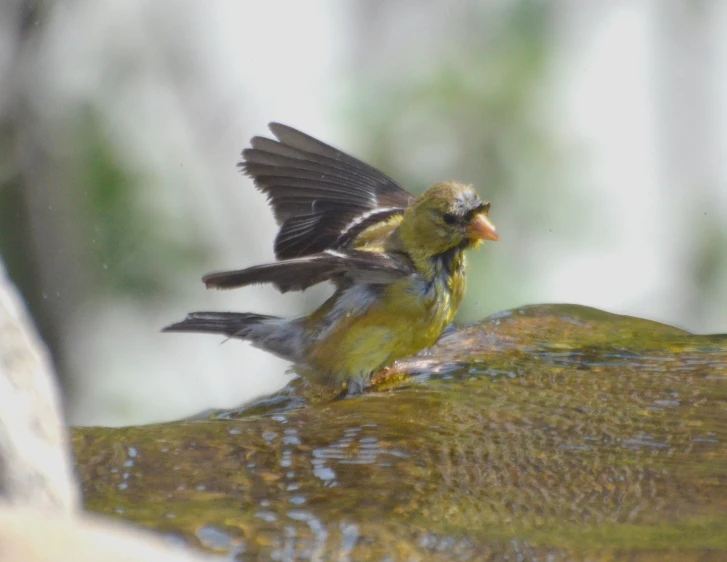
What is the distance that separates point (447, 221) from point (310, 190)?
0.85 metres

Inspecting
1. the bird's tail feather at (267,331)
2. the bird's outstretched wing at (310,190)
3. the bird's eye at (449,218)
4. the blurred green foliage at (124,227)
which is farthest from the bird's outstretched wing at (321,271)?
the blurred green foliage at (124,227)

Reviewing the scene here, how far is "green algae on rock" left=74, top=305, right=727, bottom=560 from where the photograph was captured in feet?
8.61

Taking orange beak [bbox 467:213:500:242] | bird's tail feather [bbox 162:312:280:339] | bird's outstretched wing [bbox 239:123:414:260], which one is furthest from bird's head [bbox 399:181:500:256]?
bird's tail feather [bbox 162:312:280:339]

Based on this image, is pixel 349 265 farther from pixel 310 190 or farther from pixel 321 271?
pixel 310 190

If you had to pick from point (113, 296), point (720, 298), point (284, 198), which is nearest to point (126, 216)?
point (113, 296)

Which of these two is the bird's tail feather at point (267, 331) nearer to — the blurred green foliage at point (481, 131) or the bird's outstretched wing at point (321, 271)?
the bird's outstretched wing at point (321, 271)

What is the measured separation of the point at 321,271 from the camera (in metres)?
4.32

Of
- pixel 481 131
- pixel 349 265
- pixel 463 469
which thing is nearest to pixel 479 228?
pixel 349 265

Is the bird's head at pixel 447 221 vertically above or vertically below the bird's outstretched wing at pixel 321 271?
above

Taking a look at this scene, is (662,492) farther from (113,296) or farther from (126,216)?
(113,296)

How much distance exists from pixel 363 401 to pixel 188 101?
515 centimetres

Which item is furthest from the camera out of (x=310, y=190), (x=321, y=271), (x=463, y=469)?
(x=310, y=190)

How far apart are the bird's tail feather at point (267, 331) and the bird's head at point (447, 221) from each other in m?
0.67

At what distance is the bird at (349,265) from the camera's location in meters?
4.49
